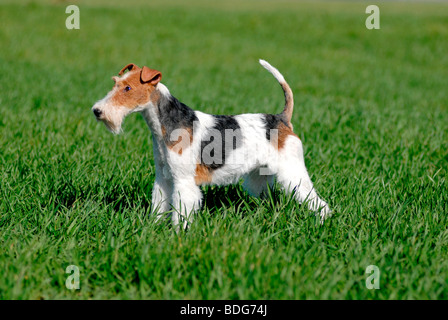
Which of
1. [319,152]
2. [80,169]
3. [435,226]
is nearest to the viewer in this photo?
[435,226]

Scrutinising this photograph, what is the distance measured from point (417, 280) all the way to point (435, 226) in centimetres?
89

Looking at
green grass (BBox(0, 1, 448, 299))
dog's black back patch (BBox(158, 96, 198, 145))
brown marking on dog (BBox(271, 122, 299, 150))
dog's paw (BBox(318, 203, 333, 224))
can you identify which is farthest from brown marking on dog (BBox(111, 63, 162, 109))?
dog's paw (BBox(318, 203, 333, 224))

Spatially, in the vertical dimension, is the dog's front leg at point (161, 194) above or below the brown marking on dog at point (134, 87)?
below

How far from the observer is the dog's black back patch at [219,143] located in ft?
12.5

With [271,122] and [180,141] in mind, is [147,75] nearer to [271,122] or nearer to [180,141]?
[180,141]

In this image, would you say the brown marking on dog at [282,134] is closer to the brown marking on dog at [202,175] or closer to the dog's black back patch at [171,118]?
the brown marking on dog at [202,175]

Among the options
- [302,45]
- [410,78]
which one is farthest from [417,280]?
[302,45]

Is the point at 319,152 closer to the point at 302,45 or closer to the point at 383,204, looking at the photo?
the point at 383,204

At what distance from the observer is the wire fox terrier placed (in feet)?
11.4

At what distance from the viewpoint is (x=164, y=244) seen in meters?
3.35

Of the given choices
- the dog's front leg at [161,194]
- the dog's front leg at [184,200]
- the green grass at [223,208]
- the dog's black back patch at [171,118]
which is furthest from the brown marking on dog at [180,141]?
the green grass at [223,208]

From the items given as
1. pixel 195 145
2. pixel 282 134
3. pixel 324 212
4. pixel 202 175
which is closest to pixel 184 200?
pixel 202 175

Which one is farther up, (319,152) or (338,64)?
(338,64)

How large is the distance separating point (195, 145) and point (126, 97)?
70 centimetres
